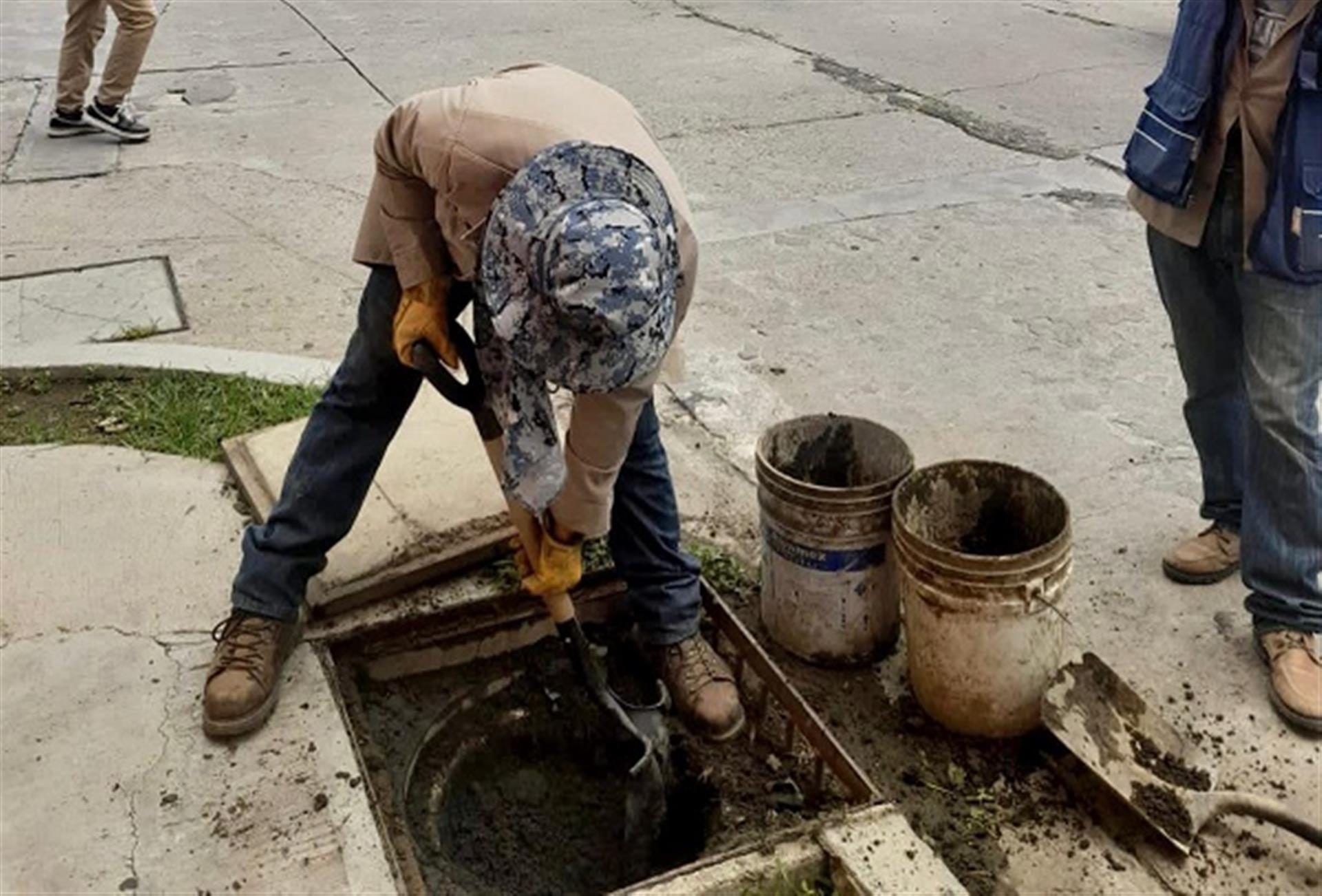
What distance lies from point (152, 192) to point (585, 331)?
15.2 ft

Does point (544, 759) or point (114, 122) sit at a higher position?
point (544, 759)

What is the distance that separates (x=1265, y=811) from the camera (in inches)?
98.8

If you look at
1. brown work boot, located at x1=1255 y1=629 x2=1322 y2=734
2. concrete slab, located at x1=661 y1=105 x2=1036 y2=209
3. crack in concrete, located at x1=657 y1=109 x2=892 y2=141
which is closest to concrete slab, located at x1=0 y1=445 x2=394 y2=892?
brown work boot, located at x1=1255 y1=629 x2=1322 y2=734

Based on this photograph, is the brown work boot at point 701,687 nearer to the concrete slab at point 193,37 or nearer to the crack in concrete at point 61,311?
the crack in concrete at point 61,311

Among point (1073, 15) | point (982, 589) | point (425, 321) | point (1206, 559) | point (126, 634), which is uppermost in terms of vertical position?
point (425, 321)

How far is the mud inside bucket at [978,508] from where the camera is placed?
289 centimetres

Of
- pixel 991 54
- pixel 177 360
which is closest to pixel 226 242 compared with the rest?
pixel 177 360

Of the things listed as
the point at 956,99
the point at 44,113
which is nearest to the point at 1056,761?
the point at 956,99

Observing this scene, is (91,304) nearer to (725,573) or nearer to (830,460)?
(725,573)

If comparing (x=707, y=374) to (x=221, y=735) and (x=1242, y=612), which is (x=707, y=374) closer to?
(x=1242, y=612)

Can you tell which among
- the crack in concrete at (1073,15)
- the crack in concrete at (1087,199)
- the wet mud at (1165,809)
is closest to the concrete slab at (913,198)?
the crack in concrete at (1087,199)

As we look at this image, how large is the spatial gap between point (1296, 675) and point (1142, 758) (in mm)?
503

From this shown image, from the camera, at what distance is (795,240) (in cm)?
541

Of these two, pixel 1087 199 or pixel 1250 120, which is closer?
pixel 1250 120
